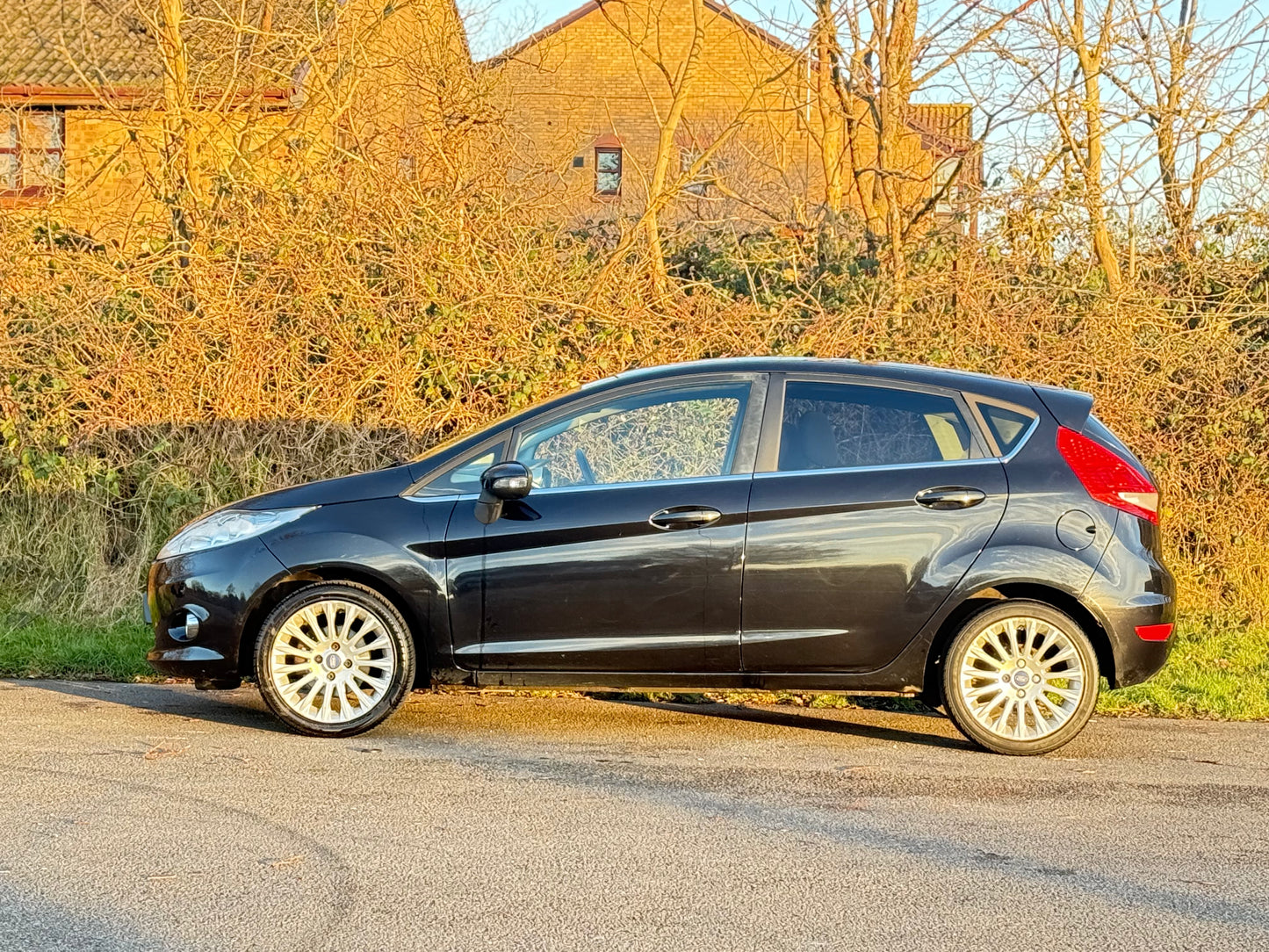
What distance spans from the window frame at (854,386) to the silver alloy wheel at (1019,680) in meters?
0.80

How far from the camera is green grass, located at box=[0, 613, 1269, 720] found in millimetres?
8188

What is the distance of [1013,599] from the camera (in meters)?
6.81

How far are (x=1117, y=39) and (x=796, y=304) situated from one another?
13.5ft

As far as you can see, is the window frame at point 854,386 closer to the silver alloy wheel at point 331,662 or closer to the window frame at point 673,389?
the window frame at point 673,389

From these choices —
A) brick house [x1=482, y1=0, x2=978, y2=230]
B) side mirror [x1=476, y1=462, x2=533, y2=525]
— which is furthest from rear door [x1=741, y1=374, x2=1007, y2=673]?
brick house [x1=482, y1=0, x2=978, y2=230]

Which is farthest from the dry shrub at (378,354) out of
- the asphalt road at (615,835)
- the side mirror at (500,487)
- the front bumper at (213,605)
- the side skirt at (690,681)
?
the side skirt at (690,681)

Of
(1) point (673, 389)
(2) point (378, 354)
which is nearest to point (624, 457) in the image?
(1) point (673, 389)

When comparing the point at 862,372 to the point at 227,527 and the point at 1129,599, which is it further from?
the point at 227,527

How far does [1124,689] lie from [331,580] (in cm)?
452

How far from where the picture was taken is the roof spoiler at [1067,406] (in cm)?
690

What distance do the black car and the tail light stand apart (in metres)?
0.01

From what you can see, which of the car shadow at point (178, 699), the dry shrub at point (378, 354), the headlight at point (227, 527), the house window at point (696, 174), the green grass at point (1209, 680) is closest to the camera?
the headlight at point (227, 527)

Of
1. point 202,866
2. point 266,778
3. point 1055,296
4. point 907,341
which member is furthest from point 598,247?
point 202,866

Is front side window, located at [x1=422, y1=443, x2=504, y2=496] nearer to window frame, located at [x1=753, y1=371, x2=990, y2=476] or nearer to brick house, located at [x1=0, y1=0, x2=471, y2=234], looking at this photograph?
window frame, located at [x1=753, y1=371, x2=990, y2=476]
